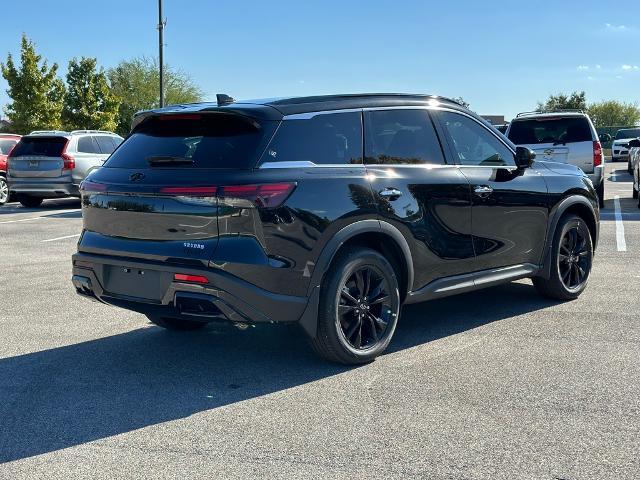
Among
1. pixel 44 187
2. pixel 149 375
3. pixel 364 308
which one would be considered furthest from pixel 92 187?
pixel 44 187

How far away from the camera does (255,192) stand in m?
4.62

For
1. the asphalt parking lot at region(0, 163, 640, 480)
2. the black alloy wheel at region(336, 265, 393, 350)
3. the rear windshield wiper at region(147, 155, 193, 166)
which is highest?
the rear windshield wiper at region(147, 155, 193, 166)

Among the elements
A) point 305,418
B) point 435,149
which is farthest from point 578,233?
point 305,418

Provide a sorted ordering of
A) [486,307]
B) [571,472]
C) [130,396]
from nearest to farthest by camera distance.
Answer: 1. [571,472]
2. [130,396]
3. [486,307]

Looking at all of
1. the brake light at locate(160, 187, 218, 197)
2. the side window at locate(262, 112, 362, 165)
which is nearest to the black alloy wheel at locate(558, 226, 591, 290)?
the side window at locate(262, 112, 362, 165)

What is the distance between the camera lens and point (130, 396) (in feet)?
15.4

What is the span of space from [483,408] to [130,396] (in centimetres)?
203

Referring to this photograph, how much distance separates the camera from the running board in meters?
5.66

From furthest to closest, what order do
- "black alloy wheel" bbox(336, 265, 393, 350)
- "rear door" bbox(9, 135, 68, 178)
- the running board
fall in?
"rear door" bbox(9, 135, 68, 178), the running board, "black alloy wheel" bbox(336, 265, 393, 350)

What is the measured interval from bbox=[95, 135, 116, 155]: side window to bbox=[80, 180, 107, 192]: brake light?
13.5m

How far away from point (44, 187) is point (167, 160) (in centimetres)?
1335

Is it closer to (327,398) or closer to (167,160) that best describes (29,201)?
(167,160)

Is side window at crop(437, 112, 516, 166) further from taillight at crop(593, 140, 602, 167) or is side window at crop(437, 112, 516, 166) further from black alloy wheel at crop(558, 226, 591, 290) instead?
taillight at crop(593, 140, 602, 167)

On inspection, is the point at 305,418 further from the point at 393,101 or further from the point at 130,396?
the point at 393,101
